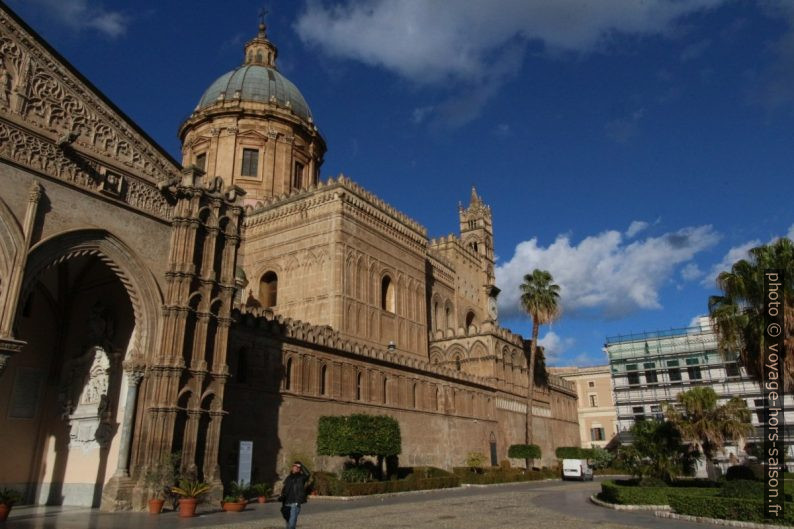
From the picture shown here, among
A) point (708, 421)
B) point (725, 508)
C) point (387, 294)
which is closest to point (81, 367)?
point (725, 508)

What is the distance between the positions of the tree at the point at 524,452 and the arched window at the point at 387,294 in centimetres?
1236

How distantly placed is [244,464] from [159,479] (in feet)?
14.3

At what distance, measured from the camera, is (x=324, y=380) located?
28609 millimetres

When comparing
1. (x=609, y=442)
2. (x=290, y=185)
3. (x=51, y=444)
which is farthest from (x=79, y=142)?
(x=609, y=442)

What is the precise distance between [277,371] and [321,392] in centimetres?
308

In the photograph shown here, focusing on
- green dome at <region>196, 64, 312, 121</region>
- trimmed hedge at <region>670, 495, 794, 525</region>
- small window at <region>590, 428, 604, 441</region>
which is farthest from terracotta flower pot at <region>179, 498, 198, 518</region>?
small window at <region>590, 428, 604, 441</region>

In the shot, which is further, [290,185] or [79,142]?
[290,185]

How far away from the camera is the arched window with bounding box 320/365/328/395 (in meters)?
28.3

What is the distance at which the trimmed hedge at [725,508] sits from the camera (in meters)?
14.2

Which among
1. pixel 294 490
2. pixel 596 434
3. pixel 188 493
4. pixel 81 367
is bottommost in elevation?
pixel 188 493

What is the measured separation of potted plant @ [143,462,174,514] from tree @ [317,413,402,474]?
Answer: 8677 mm

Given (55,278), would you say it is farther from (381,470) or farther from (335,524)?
(381,470)

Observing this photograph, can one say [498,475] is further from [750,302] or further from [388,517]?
[388,517]

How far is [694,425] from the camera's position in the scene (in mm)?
25625
